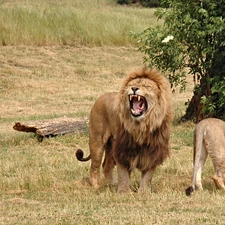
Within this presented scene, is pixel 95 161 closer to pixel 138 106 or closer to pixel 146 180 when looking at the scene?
pixel 146 180

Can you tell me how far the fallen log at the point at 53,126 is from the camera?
41.0 feet

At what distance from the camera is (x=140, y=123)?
798 centimetres

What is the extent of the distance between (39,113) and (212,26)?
6.46m

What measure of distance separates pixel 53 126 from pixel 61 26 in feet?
56.2

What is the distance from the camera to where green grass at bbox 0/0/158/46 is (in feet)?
92.2

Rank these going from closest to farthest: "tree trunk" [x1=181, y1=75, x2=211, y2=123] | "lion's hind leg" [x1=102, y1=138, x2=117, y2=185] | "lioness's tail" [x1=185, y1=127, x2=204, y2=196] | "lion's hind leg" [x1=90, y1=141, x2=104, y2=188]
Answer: "lioness's tail" [x1=185, y1=127, x2=204, y2=196], "lion's hind leg" [x1=90, y1=141, x2=104, y2=188], "lion's hind leg" [x1=102, y1=138, x2=117, y2=185], "tree trunk" [x1=181, y1=75, x2=211, y2=123]

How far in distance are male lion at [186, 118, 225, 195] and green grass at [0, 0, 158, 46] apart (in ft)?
65.4

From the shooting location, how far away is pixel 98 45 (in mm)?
29234

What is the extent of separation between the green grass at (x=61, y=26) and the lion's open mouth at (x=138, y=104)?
20.2 meters

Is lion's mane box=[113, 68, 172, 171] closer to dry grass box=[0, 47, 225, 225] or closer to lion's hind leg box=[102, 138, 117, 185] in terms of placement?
dry grass box=[0, 47, 225, 225]

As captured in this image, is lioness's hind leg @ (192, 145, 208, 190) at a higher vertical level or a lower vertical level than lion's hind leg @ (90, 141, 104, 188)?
higher

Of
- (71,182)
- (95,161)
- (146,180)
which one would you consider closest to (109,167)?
(95,161)

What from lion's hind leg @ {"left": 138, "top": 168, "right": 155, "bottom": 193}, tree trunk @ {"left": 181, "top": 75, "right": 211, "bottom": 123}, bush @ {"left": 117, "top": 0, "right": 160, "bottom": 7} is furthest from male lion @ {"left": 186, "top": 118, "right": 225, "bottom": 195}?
bush @ {"left": 117, "top": 0, "right": 160, "bottom": 7}

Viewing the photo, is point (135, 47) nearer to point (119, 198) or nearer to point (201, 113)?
point (201, 113)
